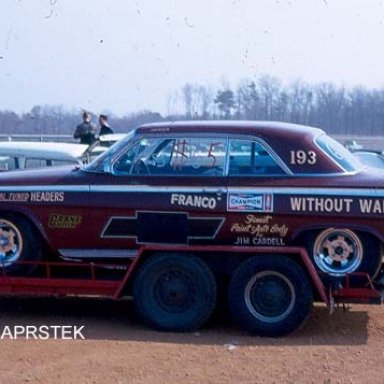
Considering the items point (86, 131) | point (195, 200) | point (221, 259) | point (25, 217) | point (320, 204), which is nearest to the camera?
point (320, 204)

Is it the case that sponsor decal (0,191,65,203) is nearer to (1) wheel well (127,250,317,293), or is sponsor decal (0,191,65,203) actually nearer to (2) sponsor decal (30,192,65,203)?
(2) sponsor decal (30,192,65,203)

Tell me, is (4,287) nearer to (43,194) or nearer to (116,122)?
(43,194)

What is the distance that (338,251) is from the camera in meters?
7.81

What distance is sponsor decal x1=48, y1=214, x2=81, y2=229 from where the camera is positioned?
7.97m

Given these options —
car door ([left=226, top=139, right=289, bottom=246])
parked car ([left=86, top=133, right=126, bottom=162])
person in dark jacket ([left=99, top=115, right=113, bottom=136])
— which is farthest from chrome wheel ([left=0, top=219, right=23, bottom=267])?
person in dark jacket ([left=99, top=115, right=113, bottom=136])

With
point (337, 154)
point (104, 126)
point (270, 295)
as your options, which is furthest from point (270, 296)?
point (104, 126)

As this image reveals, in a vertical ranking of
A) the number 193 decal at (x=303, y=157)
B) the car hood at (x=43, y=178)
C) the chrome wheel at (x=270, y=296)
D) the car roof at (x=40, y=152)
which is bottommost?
the chrome wheel at (x=270, y=296)

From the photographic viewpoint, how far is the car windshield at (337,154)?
799 cm

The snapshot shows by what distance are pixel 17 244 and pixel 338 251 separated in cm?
282

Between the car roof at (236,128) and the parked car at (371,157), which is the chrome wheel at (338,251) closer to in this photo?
the car roof at (236,128)

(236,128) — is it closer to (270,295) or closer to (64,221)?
(270,295)

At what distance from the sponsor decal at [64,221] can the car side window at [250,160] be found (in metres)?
1.41

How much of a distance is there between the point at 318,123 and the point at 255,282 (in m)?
17.5

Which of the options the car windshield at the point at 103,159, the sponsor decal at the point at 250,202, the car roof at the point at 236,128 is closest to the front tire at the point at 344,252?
the sponsor decal at the point at 250,202
